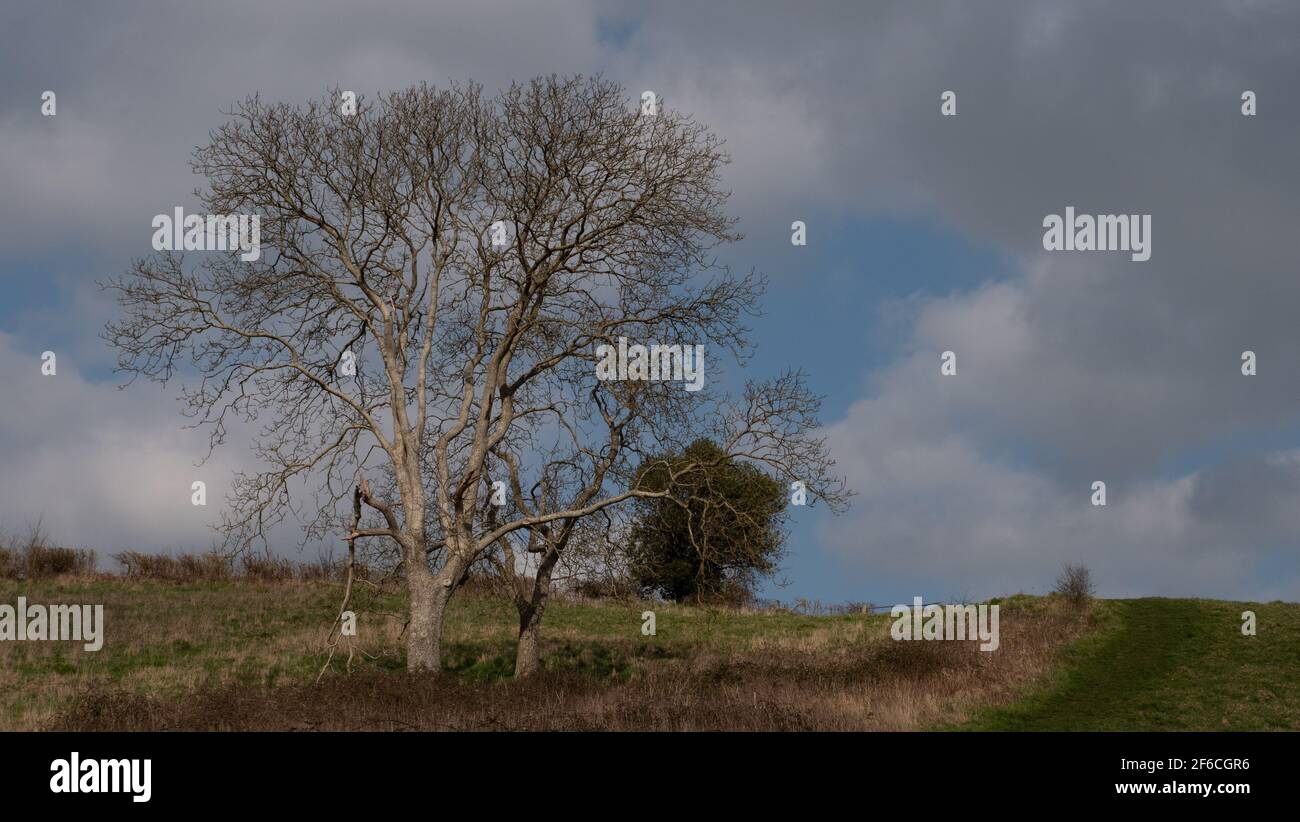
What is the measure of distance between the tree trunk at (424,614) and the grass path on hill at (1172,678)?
1255 centimetres

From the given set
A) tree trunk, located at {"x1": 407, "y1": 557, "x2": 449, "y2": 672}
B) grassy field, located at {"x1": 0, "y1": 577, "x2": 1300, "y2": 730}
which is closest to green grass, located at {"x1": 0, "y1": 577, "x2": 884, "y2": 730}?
grassy field, located at {"x1": 0, "y1": 577, "x2": 1300, "y2": 730}

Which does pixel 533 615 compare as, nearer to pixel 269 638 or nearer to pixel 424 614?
pixel 424 614

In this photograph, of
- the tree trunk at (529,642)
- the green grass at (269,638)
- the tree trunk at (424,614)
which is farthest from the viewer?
the green grass at (269,638)

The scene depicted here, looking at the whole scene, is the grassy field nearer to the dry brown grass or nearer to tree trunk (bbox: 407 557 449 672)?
the dry brown grass

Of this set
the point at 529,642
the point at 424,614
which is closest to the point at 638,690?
the point at 529,642

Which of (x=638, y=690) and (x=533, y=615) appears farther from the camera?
(x=533, y=615)

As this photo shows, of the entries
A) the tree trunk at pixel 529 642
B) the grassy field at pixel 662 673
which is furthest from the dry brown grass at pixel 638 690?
the tree trunk at pixel 529 642

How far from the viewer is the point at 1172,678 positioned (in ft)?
85.4

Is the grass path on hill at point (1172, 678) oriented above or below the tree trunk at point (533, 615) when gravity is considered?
below

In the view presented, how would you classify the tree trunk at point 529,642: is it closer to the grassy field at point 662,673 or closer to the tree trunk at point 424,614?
the grassy field at point 662,673

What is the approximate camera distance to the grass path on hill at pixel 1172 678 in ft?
69.9


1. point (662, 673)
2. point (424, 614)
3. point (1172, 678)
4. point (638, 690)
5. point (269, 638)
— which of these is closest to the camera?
point (638, 690)

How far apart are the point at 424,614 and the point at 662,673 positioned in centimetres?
615

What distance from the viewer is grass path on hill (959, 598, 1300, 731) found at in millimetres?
21297
